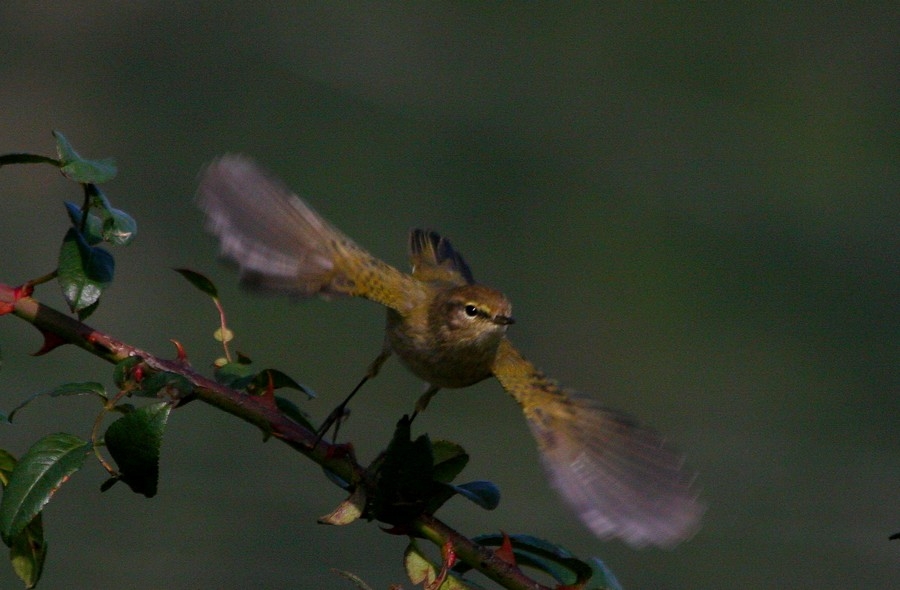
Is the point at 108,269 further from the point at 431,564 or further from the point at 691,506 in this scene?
the point at 691,506

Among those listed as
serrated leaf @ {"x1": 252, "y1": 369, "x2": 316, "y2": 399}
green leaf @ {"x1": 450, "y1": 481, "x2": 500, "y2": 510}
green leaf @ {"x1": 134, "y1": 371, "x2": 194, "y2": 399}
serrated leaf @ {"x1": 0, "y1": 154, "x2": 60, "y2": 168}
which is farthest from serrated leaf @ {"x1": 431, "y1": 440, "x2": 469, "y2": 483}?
serrated leaf @ {"x1": 0, "y1": 154, "x2": 60, "y2": 168}

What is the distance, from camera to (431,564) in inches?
50.3

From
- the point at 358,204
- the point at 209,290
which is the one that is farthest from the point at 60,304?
the point at 209,290

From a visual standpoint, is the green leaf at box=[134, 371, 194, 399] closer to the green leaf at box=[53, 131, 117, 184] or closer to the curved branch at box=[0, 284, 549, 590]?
the curved branch at box=[0, 284, 549, 590]

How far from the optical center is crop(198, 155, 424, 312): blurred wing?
158 cm

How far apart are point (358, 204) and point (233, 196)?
4.68 metres

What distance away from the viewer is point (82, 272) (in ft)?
4.29

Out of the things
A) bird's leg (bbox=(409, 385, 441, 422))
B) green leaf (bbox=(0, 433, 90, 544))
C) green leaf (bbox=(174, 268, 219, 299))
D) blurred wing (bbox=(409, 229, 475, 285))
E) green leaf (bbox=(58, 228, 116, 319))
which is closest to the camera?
green leaf (bbox=(0, 433, 90, 544))

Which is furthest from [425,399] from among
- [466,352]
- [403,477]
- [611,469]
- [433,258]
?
[403,477]

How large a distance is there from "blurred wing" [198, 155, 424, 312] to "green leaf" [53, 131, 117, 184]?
0.29 metres

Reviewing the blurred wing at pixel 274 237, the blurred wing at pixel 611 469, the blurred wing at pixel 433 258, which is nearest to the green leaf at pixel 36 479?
the blurred wing at pixel 274 237

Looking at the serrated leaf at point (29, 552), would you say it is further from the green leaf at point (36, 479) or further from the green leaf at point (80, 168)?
the green leaf at point (80, 168)

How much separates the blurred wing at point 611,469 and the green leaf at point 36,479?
633 mm

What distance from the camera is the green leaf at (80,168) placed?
1.24 meters
